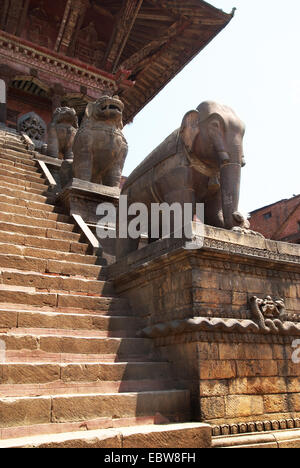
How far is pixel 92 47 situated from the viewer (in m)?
20.6

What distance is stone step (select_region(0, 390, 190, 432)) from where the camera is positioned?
2928 millimetres

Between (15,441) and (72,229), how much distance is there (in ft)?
13.8

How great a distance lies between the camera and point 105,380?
3635mm

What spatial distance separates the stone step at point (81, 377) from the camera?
10.7 ft

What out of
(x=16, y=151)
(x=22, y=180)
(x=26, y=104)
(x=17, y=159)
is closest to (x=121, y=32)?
(x=26, y=104)

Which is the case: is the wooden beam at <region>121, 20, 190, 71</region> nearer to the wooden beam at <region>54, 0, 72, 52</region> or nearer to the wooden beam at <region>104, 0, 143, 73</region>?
the wooden beam at <region>104, 0, 143, 73</region>

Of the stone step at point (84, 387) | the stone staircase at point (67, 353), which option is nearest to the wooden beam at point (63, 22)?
the stone staircase at point (67, 353)

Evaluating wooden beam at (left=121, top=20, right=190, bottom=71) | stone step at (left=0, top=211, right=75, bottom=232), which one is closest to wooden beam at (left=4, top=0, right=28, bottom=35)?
wooden beam at (left=121, top=20, right=190, bottom=71)

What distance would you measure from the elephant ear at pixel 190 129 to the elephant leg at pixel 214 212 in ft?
2.10

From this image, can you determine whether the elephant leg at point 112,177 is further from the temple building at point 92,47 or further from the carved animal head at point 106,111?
the temple building at point 92,47

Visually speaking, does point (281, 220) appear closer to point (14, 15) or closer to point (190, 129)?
point (14, 15)

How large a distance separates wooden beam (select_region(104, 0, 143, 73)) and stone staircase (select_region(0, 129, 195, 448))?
50.6ft
